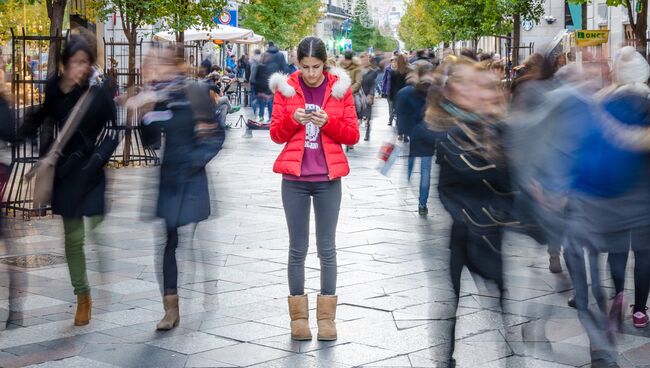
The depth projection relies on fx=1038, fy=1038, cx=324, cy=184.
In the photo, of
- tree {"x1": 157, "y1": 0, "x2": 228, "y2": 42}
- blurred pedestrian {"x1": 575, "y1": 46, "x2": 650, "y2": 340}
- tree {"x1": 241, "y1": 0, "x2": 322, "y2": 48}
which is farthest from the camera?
tree {"x1": 241, "y1": 0, "x2": 322, "y2": 48}

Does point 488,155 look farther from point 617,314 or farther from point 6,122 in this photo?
point 6,122

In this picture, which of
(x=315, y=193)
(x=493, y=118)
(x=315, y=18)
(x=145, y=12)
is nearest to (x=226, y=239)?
(x=315, y=193)

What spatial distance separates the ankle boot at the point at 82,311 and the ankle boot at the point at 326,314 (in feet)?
5.18

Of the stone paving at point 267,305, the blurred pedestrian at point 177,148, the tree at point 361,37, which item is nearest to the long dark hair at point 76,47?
the blurred pedestrian at point 177,148

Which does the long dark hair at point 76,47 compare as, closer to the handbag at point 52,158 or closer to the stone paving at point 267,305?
the handbag at point 52,158

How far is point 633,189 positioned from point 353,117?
1.82 m

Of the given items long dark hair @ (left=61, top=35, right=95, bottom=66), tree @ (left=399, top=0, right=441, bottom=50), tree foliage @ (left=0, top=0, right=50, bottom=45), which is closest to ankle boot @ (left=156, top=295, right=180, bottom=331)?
long dark hair @ (left=61, top=35, right=95, bottom=66)

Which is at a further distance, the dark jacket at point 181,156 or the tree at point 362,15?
the tree at point 362,15

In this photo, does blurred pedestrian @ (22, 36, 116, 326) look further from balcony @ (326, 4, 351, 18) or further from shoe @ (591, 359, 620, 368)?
balcony @ (326, 4, 351, 18)

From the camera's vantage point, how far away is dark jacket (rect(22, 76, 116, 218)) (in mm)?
6754

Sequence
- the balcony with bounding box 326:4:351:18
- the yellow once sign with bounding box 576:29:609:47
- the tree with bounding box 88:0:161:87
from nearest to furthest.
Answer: the tree with bounding box 88:0:161:87, the yellow once sign with bounding box 576:29:609:47, the balcony with bounding box 326:4:351:18

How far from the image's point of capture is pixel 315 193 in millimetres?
6391

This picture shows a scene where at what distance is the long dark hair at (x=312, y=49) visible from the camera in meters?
6.23

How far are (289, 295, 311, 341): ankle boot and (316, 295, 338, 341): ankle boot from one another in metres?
0.08
